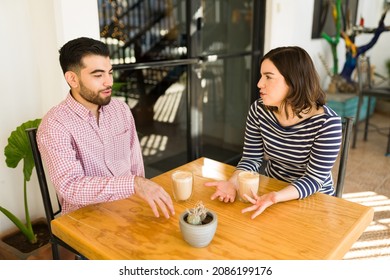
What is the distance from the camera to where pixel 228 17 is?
3277 mm

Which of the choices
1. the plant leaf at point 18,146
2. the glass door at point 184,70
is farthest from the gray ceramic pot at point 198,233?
the glass door at point 184,70

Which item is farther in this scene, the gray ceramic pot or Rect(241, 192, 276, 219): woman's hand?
Rect(241, 192, 276, 219): woman's hand

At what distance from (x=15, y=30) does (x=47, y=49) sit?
166 mm

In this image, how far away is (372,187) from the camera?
3.18 m

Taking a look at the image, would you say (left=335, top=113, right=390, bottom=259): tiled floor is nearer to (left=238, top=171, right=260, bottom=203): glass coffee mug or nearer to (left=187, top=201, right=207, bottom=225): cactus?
(left=238, top=171, right=260, bottom=203): glass coffee mug

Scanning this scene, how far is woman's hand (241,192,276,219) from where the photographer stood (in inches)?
47.6

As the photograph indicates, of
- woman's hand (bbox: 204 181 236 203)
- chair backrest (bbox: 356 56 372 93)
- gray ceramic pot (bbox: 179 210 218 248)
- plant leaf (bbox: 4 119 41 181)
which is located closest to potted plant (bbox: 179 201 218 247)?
gray ceramic pot (bbox: 179 210 218 248)

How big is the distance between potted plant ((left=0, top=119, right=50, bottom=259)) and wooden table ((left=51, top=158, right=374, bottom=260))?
0.71 metres

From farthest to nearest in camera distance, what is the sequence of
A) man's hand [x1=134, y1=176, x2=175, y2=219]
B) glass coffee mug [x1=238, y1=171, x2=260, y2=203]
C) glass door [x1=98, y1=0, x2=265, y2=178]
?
1. glass door [x1=98, y1=0, x2=265, y2=178]
2. glass coffee mug [x1=238, y1=171, x2=260, y2=203]
3. man's hand [x1=134, y1=176, x2=175, y2=219]

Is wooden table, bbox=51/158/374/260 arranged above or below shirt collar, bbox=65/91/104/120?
below

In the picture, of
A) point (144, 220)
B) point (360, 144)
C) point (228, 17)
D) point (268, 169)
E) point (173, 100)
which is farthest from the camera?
point (360, 144)

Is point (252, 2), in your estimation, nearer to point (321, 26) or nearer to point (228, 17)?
point (228, 17)

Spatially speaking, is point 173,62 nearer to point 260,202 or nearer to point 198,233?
point 260,202
